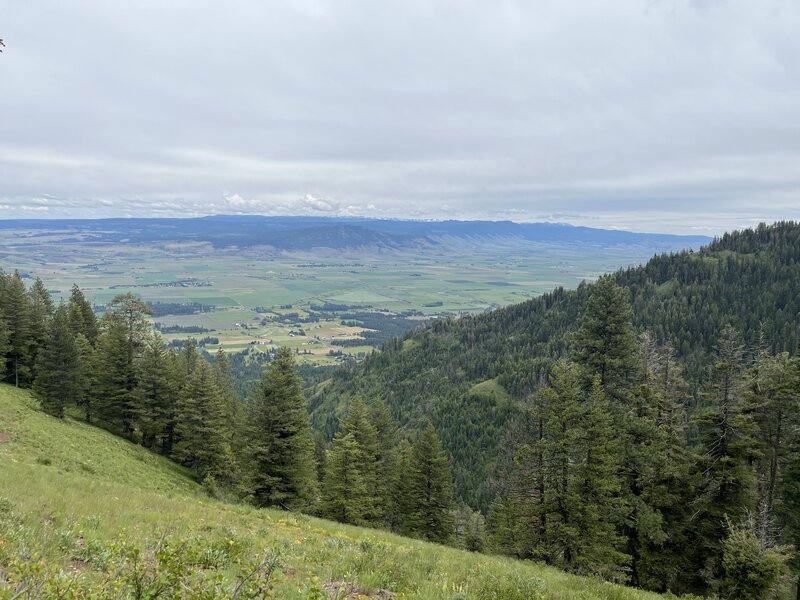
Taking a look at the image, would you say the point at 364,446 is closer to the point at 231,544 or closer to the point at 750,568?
the point at 750,568

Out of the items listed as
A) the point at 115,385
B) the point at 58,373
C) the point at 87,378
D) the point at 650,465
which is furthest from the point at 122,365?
the point at 650,465

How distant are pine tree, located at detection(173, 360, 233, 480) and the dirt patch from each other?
116 feet

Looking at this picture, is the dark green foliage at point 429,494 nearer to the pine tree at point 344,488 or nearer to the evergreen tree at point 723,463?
the pine tree at point 344,488

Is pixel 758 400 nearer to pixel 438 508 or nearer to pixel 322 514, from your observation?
pixel 438 508

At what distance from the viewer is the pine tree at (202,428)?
4103 cm

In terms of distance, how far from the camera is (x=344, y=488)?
32.9m

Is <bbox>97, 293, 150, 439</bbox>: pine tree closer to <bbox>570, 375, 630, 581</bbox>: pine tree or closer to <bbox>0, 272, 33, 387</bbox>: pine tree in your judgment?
<bbox>0, 272, 33, 387</bbox>: pine tree

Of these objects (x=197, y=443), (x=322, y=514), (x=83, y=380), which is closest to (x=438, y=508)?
(x=322, y=514)

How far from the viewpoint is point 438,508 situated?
38.5 m

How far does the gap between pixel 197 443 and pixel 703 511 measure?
3988 cm

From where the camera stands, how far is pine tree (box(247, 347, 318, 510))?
30.1m

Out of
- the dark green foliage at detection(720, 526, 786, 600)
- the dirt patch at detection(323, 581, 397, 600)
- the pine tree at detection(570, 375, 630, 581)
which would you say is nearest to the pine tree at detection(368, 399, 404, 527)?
the pine tree at detection(570, 375, 630, 581)

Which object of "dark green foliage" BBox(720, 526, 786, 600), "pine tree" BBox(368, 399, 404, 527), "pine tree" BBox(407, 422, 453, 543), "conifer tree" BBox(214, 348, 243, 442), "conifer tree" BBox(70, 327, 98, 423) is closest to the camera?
"dark green foliage" BBox(720, 526, 786, 600)

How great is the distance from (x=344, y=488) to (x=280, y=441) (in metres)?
6.62
